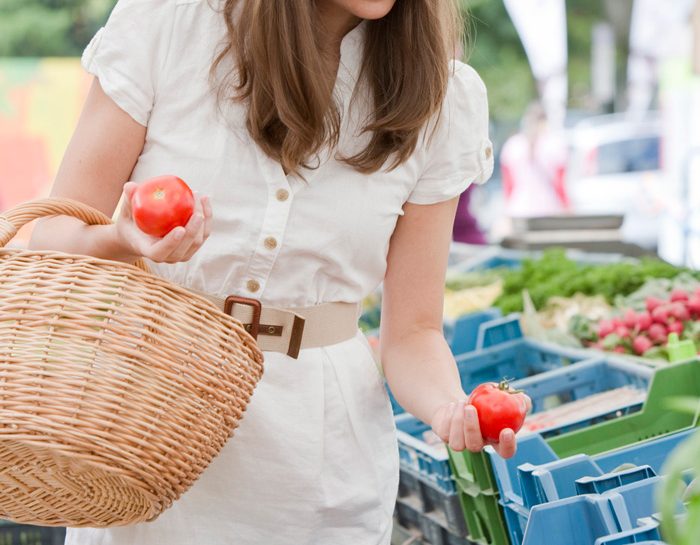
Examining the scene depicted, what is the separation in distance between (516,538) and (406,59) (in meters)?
1.15

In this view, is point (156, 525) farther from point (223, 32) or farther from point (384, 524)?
point (223, 32)

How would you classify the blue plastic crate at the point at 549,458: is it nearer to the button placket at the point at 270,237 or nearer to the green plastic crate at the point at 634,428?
the green plastic crate at the point at 634,428

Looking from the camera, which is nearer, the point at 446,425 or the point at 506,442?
the point at 506,442

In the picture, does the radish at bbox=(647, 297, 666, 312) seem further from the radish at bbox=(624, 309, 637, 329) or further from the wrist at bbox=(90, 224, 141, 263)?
the wrist at bbox=(90, 224, 141, 263)

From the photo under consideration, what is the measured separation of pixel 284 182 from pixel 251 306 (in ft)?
0.72

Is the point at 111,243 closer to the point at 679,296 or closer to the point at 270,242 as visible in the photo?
the point at 270,242

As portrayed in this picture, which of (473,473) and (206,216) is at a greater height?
(206,216)

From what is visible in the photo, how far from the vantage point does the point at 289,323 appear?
1802 mm

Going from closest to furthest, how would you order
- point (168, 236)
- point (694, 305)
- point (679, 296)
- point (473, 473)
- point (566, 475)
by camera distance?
point (168, 236), point (566, 475), point (473, 473), point (694, 305), point (679, 296)

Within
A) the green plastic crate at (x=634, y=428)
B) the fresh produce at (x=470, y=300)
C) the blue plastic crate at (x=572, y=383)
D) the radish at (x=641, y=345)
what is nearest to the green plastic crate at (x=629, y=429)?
the green plastic crate at (x=634, y=428)

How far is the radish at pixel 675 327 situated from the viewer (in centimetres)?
416

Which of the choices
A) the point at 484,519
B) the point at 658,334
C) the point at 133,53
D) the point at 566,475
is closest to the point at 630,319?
the point at 658,334

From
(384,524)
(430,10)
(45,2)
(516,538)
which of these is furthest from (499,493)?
(45,2)

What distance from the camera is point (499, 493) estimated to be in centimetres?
249
